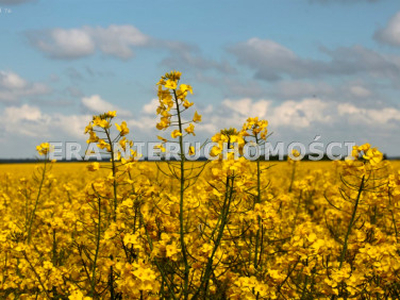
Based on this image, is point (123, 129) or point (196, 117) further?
point (123, 129)

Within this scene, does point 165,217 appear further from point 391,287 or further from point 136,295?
point 391,287

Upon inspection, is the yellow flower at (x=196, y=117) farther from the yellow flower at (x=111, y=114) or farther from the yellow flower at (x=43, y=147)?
the yellow flower at (x=43, y=147)

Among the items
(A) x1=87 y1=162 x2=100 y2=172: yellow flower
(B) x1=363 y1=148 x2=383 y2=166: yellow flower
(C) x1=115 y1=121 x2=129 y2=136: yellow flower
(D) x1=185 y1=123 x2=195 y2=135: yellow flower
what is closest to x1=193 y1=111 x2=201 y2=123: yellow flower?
(D) x1=185 y1=123 x2=195 y2=135: yellow flower

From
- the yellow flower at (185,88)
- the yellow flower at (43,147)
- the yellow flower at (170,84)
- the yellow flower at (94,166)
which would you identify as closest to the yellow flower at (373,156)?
the yellow flower at (185,88)

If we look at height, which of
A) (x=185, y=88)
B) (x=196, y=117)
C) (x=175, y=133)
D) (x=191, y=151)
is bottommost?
(x=191, y=151)

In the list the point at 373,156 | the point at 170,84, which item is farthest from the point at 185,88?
the point at 373,156

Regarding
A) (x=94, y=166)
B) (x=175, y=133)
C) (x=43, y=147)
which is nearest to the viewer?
(x=175, y=133)

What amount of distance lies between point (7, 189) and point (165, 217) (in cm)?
826

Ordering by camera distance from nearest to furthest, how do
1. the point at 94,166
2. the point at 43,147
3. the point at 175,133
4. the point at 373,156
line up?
the point at 175,133 → the point at 94,166 → the point at 373,156 → the point at 43,147

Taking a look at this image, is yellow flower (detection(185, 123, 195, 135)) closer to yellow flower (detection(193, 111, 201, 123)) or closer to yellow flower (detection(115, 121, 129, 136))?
yellow flower (detection(193, 111, 201, 123))

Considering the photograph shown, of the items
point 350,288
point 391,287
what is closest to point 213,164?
point 350,288

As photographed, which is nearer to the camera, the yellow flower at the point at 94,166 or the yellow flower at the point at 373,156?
the yellow flower at the point at 94,166

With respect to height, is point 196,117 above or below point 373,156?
above

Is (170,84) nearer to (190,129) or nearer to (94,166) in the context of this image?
(190,129)
